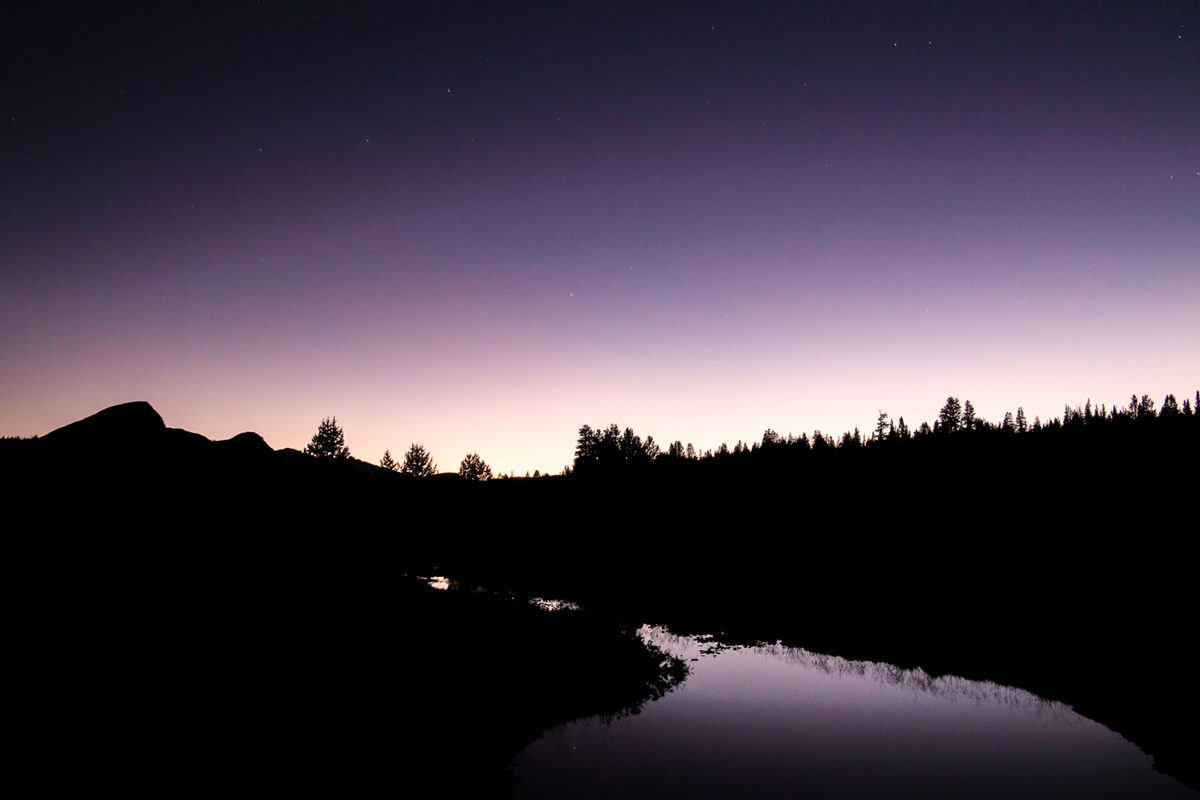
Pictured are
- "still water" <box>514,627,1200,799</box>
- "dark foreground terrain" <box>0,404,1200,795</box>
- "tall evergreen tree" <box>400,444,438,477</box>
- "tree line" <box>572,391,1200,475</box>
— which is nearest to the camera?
"dark foreground terrain" <box>0,404,1200,795</box>

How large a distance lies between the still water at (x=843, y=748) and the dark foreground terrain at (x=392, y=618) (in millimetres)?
1209

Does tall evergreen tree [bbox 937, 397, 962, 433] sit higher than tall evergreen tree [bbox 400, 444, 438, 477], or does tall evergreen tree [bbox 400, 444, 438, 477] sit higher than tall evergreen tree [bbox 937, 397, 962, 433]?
tall evergreen tree [bbox 937, 397, 962, 433]

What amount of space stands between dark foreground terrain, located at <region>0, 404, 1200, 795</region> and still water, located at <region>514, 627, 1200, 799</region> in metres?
1.21

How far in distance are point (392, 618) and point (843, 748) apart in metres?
17.7

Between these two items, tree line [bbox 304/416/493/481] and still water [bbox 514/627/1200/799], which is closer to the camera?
still water [bbox 514/627/1200/799]

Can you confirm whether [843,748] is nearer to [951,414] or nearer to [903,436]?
[903,436]

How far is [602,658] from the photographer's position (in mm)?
22547

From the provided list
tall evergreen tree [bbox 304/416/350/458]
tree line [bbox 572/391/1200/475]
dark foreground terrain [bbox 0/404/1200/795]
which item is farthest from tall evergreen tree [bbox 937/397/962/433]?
tall evergreen tree [bbox 304/416/350/458]

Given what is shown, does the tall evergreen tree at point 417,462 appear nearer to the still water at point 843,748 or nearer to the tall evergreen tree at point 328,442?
the tall evergreen tree at point 328,442

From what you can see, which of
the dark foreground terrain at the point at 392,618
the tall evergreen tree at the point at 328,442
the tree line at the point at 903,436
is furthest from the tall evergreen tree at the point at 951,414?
the tall evergreen tree at the point at 328,442

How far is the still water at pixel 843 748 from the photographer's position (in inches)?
543

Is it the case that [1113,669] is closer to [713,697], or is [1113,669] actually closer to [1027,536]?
[713,697]

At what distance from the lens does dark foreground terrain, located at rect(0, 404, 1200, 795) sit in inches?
528

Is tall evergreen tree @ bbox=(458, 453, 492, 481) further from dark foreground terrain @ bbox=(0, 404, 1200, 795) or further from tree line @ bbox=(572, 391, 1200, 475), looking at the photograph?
dark foreground terrain @ bbox=(0, 404, 1200, 795)
